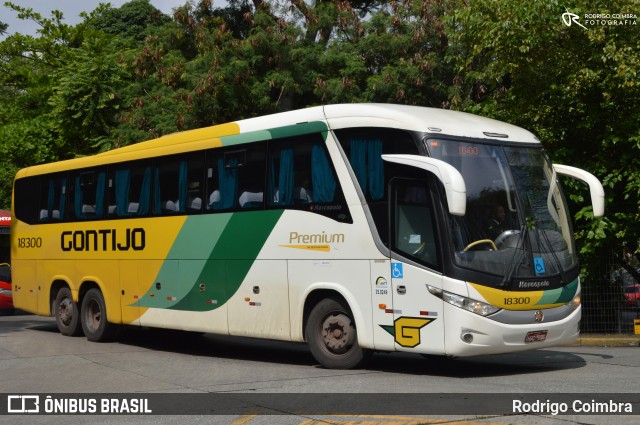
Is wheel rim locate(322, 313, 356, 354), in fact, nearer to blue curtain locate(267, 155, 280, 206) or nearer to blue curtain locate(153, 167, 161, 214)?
blue curtain locate(267, 155, 280, 206)

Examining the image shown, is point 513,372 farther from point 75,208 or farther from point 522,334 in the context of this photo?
point 75,208

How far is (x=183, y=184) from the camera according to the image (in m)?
16.0

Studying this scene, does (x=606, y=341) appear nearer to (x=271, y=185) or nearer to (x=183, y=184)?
(x=271, y=185)

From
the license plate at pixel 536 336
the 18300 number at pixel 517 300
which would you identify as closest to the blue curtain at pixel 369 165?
the 18300 number at pixel 517 300

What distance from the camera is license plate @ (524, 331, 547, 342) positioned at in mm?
11930

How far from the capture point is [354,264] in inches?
504

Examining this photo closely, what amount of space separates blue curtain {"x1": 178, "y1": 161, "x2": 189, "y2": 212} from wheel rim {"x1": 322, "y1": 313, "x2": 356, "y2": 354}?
3.87 meters

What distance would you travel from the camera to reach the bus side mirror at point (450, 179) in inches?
427

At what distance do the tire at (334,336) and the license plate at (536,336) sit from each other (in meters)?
2.13

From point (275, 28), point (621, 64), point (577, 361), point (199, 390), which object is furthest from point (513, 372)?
point (275, 28)

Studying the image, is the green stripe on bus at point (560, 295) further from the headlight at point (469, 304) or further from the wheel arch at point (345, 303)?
the wheel arch at point (345, 303)

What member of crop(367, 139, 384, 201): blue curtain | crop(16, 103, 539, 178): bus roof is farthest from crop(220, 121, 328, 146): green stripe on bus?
crop(367, 139, 384, 201): blue curtain

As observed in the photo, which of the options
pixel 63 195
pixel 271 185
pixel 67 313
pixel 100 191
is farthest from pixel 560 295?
pixel 63 195

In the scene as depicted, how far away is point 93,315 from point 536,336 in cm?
962
